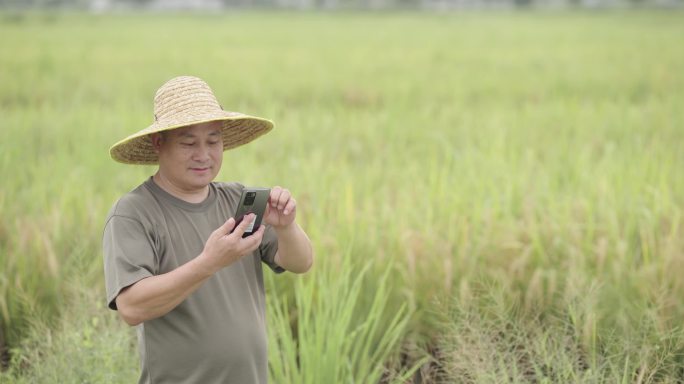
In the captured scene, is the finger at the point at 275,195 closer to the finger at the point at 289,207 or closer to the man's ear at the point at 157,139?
the finger at the point at 289,207

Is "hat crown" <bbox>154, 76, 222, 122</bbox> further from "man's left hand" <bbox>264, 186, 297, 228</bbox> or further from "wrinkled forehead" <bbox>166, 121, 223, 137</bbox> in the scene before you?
"man's left hand" <bbox>264, 186, 297, 228</bbox>

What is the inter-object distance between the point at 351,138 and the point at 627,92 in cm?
311

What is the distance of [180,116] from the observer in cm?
124

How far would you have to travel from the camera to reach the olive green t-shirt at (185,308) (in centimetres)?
123

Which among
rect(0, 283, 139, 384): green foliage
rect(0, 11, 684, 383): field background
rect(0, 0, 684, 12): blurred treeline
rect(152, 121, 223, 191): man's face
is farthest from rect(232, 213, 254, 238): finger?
rect(0, 0, 684, 12): blurred treeline

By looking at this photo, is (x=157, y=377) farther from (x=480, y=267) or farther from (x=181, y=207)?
(x=480, y=267)

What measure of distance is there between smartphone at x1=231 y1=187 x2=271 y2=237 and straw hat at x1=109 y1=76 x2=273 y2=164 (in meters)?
0.14

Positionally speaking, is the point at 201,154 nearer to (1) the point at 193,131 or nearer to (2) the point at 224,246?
(1) the point at 193,131

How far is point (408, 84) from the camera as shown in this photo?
654 centimetres

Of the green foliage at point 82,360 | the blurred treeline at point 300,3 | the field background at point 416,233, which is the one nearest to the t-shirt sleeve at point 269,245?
the field background at point 416,233

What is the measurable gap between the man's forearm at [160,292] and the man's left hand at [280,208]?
175 millimetres

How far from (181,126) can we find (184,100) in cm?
5

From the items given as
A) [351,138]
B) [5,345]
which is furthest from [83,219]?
[351,138]

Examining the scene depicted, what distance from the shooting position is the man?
118 cm
